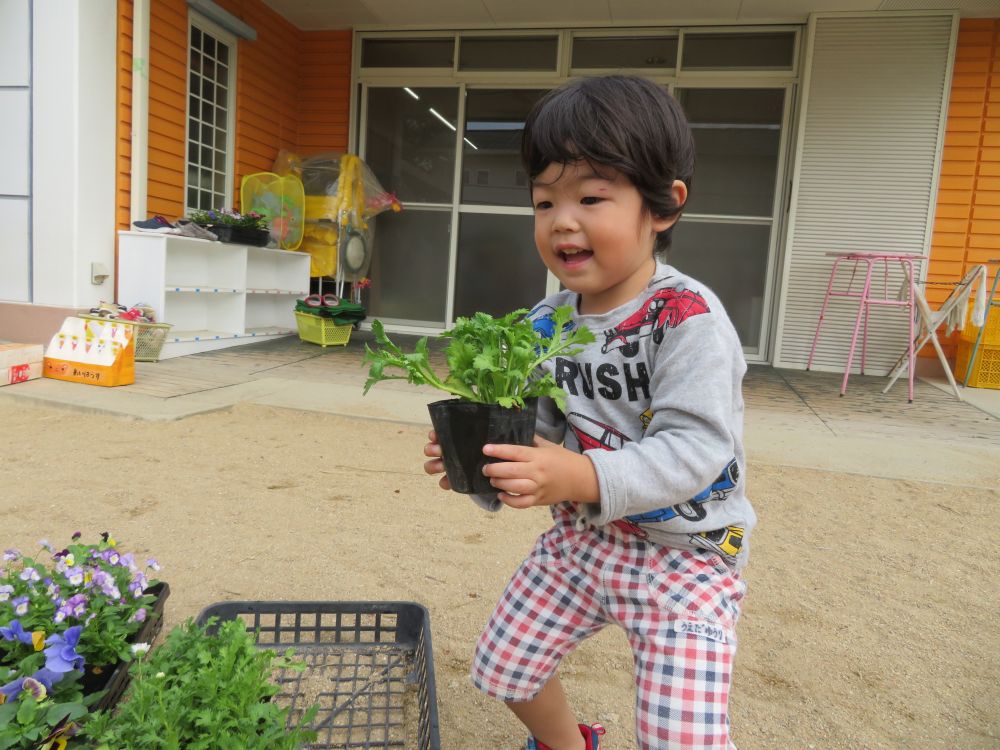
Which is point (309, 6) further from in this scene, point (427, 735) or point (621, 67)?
point (427, 735)

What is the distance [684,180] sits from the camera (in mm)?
1248

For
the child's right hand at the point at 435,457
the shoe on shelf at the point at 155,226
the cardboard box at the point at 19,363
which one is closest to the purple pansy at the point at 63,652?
the child's right hand at the point at 435,457

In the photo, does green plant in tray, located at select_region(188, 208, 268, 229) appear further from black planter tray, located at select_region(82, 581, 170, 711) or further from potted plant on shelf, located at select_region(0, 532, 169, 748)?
black planter tray, located at select_region(82, 581, 170, 711)

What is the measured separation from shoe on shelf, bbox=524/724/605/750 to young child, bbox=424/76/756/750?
0.07m

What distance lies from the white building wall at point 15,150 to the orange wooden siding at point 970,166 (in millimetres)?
7595

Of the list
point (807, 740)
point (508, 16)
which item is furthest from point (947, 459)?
point (508, 16)

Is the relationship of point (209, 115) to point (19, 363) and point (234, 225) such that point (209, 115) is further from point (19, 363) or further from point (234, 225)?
point (19, 363)

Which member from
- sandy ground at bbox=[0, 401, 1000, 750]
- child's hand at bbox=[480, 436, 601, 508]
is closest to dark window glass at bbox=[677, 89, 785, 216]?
sandy ground at bbox=[0, 401, 1000, 750]

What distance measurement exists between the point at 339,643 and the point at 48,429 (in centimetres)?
274

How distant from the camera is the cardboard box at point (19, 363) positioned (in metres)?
4.42

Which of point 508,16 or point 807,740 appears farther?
point 508,16

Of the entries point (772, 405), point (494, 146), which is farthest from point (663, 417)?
point (494, 146)

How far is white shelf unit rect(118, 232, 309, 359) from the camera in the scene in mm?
5742

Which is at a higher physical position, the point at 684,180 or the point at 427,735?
the point at 684,180
